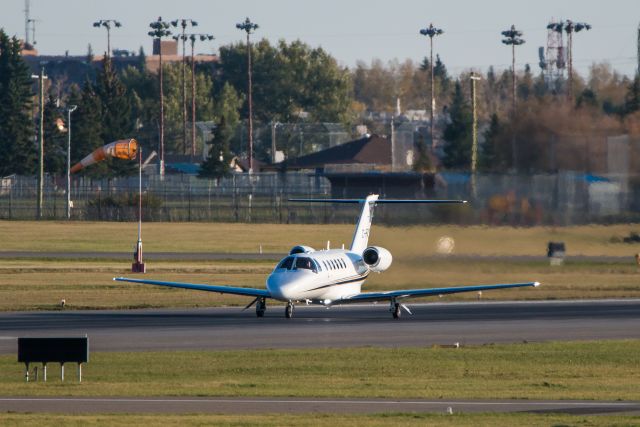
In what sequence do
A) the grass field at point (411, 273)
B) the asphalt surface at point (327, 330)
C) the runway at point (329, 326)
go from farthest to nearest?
the grass field at point (411, 273) → the runway at point (329, 326) → the asphalt surface at point (327, 330)

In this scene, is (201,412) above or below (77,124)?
below

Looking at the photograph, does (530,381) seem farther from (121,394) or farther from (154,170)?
(154,170)

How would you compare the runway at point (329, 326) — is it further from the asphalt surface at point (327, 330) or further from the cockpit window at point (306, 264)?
the cockpit window at point (306, 264)

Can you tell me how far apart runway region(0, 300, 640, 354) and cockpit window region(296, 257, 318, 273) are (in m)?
1.85

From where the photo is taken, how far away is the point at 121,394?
2889 centimetres

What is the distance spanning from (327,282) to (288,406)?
19.3 meters

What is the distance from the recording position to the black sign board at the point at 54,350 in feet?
99.3

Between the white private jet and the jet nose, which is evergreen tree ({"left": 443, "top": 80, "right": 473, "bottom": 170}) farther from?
the jet nose

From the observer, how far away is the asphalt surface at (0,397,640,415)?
26.5m

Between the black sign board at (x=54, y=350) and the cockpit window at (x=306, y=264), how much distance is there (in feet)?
52.3

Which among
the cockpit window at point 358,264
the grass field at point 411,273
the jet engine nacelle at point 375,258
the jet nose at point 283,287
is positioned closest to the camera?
the jet nose at point 283,287

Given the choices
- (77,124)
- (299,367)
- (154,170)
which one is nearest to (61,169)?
(77,124)

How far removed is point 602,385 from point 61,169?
115m

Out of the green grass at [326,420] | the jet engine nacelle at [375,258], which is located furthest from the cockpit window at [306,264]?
the green grass at [326,420]
